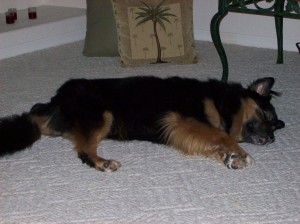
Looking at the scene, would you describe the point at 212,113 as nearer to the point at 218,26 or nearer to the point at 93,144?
the point at 93,144

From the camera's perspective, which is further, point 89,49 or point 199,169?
point 89,49

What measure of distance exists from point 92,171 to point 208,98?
608 millimetres

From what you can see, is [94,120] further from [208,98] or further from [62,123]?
[208,98]

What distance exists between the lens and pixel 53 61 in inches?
145

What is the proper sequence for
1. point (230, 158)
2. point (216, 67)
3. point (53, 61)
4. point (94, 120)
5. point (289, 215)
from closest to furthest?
1. point (289, 215)
2. point (230, 158)
3. point (94, 120)
4. point (216, 67)
5. point (53, 61)

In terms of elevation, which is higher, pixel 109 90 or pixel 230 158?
pixel 109 90

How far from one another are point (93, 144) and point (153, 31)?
1.51m

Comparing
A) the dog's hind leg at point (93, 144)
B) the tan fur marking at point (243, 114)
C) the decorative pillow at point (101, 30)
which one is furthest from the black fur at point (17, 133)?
the decorative pillow at point (101, 30)

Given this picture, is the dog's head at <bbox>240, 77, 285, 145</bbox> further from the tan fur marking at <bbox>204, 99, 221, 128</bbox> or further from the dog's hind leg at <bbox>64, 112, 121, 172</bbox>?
the dog's hind leg at <bbox>64, 112, 121, 172</bbox>

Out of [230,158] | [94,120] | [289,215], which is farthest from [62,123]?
[289,215]

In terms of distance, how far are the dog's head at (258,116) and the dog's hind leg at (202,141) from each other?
0.14 m

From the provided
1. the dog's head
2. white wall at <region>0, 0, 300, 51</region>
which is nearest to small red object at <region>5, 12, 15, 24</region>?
white wall at <region>0, 0, 300, 51</region>

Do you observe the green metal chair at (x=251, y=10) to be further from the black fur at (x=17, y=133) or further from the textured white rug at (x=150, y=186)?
the black fur at (x=17, y=133)

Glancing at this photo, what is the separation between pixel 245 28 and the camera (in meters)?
4.02
